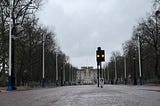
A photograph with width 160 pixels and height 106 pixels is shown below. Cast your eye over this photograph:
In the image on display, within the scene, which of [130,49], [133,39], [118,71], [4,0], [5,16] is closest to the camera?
[4,0]

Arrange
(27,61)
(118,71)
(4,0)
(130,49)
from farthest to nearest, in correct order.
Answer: (118,71), (130,49), (27,61), (4,0)

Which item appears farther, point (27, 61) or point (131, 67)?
point (131, 67)

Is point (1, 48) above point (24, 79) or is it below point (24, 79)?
above

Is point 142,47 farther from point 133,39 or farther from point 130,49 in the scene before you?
point 130,49

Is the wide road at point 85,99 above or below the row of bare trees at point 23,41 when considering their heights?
below

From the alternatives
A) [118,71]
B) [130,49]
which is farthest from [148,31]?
[118,71]

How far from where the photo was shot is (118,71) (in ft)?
400

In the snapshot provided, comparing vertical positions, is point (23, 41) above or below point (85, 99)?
above

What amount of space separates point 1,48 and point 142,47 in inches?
1264

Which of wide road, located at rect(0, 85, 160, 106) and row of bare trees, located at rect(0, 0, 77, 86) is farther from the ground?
row of bare trees, located at rect(0, 0, 77, 86)

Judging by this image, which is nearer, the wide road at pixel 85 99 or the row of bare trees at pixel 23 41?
the wide road at pixel 85 99

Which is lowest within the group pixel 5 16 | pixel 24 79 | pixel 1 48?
pixel 24 79

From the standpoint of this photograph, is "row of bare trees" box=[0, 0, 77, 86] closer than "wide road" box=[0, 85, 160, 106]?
No

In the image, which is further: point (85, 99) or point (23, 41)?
point (23, 41)
